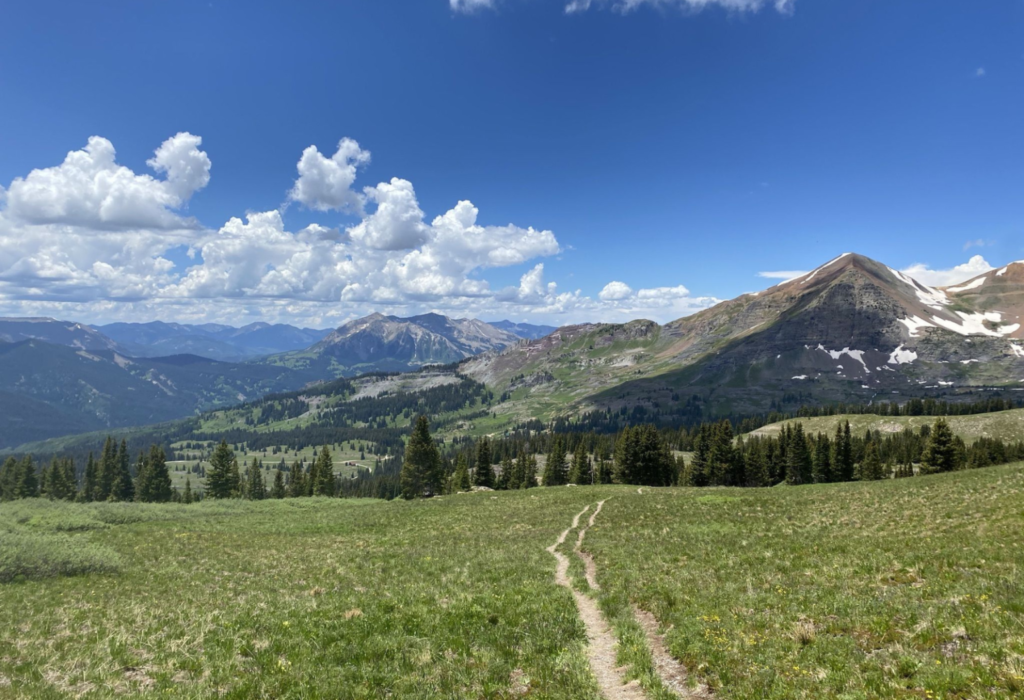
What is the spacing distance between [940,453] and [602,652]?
90269 millimetres

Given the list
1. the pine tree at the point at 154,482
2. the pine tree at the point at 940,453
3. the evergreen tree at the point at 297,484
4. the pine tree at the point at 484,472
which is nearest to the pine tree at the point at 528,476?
the pine tree at the point at 484,472

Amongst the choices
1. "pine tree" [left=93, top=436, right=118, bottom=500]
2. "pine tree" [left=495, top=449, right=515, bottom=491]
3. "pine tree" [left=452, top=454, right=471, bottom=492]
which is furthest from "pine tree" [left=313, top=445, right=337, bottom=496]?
"pine tree" [left=93, top=436, right=118, bottom=500]

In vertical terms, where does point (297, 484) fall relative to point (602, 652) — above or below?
below

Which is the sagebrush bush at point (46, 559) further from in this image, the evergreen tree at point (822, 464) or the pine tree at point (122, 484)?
the evergreen tree at point (822, 464)

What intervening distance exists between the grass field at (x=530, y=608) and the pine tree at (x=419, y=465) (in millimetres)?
45517

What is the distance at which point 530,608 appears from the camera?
1725 cm

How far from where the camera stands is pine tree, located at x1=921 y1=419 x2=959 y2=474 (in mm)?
73938

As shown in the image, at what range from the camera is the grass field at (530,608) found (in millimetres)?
11453

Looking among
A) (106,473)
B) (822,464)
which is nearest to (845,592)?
(822,464)

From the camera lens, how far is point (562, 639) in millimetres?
14711

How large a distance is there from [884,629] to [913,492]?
3054 cm

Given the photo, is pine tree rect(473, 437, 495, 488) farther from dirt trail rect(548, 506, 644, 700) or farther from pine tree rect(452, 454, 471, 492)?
dirt trail rect(548, 506, 644, 700)

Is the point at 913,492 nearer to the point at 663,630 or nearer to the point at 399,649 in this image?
the point at 663,630

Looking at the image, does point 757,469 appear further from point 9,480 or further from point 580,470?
point 9,480
